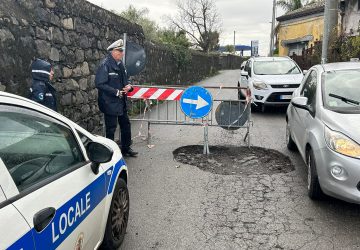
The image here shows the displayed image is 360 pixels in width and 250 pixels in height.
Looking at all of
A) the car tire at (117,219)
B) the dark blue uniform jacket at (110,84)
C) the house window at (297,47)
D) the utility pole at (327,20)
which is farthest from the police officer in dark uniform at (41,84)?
the house window at (297,47)

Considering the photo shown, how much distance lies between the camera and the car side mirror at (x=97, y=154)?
3.11 m

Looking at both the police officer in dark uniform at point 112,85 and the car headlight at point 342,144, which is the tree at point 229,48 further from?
the car headlight at point 342,144

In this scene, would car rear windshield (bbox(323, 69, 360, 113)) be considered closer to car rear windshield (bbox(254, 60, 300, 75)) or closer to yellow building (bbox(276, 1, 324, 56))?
car rear windshield (bbox(254, 60, 300, 75))

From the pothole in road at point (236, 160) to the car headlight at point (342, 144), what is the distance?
202cm

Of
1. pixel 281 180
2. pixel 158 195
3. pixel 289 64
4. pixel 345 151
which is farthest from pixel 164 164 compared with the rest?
pixel 289 64

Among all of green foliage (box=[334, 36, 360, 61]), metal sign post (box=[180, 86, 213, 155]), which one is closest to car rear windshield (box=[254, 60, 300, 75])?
green foliage (box=[334, 36, 360, 61])

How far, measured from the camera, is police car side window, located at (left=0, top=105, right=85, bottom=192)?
89.1 inches

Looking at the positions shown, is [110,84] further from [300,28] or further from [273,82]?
[300,28]

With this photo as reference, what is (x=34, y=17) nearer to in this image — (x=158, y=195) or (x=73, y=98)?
(x=73, y=98)

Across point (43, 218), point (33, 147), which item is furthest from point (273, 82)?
point (43, 218)

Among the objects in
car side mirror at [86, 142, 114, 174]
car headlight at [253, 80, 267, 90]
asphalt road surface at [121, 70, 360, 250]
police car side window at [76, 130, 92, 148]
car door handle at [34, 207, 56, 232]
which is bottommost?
asphalt road surface at [121, 70, 360, 250]

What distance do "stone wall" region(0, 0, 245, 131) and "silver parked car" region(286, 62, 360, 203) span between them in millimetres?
4011

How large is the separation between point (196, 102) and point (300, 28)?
31.2m

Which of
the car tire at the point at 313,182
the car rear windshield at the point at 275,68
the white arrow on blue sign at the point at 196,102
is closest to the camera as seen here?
the car tire at the point at 313,182
